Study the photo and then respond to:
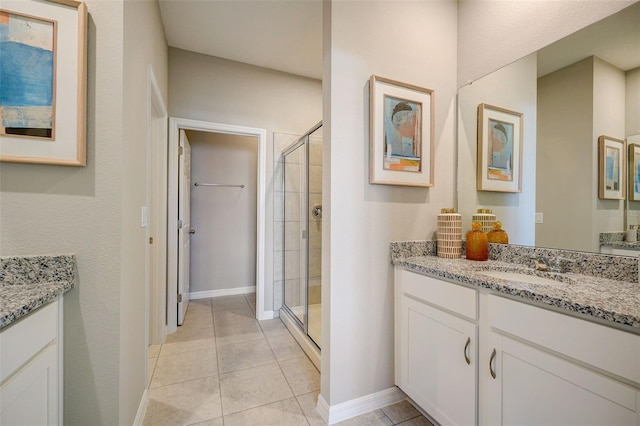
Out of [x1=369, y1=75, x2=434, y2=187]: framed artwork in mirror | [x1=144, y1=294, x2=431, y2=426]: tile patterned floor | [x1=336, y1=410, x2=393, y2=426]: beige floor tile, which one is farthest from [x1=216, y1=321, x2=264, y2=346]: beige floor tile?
[x1=369, y1=75, x2=434, y2=187]: framed artwork in mirror

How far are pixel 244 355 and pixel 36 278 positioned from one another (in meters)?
1.52

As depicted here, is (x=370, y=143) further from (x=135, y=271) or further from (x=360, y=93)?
(x=135, y=271)

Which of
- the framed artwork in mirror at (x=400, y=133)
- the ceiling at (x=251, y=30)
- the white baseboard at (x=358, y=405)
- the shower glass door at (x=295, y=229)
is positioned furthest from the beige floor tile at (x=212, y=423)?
→ the ceiling at (x=251, y=30)

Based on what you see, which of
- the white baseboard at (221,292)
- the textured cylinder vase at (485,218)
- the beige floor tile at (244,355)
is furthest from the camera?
the white baseboard at (221,292)

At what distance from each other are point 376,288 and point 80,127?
1613 millimetres

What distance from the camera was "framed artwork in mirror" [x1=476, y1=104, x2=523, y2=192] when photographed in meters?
1.58

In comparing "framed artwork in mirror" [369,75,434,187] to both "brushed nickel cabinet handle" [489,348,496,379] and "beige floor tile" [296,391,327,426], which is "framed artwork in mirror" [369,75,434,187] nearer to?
"brushed nickel cabinet handle" [489,348,496,379]

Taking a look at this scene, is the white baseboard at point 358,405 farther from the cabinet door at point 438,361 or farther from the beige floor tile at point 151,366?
the beige floor tile at point 151,366

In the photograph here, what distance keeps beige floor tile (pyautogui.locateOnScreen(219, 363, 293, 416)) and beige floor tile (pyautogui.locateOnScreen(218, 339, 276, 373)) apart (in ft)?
0.25

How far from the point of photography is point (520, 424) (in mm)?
988

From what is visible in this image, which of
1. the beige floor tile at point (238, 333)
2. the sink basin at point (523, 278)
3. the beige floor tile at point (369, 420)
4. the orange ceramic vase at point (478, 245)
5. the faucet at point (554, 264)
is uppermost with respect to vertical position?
the orange ceramic vase at point (478, 245)

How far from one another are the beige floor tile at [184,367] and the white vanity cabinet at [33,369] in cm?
88

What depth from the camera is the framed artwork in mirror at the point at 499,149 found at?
1.58 meters

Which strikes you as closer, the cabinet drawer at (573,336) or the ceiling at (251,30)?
the cabinet drawer at (573,336)
